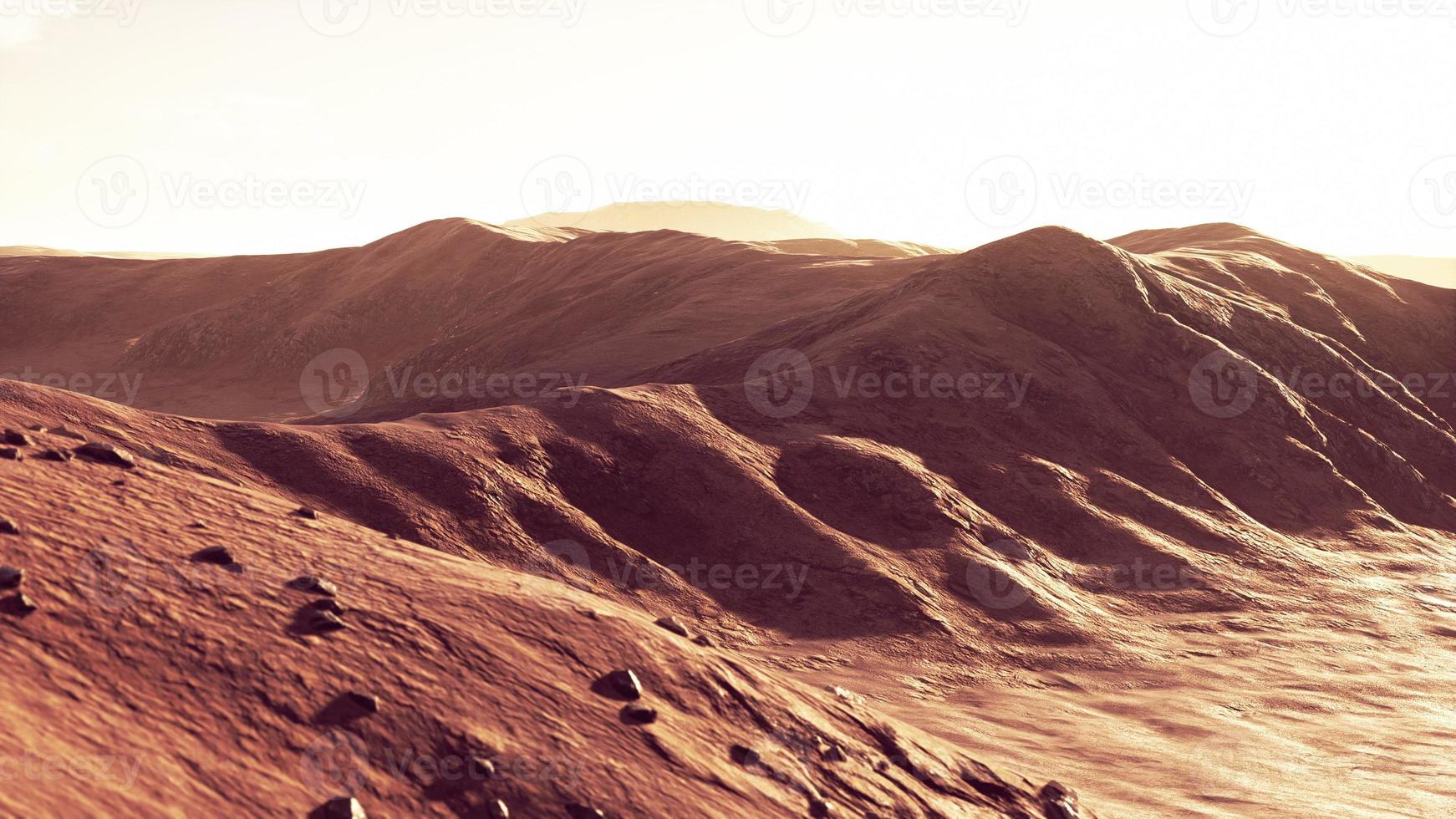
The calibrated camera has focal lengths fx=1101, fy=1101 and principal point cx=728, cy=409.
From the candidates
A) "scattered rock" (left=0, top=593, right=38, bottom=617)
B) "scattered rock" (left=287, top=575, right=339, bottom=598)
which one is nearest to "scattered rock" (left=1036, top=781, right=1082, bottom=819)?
"scattered rock" (left=287, top=575, right=339, bottom=598)

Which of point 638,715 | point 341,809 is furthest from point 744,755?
point 341,809

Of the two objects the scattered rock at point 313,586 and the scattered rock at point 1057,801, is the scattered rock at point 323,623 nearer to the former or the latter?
the scattered rock at point 313,586

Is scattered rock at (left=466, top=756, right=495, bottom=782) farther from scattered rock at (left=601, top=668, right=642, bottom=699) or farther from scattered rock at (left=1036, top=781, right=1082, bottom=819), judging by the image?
scattered rock at (left=1036, top=781, right=1082, bottom=819)

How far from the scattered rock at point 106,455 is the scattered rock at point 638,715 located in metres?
4.19

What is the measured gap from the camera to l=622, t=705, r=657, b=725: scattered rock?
6.75m

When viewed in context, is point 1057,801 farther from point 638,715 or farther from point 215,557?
point 215,557

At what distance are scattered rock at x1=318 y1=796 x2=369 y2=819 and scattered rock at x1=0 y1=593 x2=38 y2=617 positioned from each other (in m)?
1.89

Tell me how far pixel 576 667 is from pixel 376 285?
4952cm

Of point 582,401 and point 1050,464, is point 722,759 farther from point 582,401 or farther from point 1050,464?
point 1050,464

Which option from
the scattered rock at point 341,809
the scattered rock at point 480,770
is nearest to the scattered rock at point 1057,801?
the scattered rock at point 480,770

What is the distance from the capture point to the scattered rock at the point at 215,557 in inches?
263

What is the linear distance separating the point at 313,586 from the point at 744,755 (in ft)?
9.44

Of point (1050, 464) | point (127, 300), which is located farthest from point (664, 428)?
point (127, 300)

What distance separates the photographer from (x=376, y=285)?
5328 centimetres
